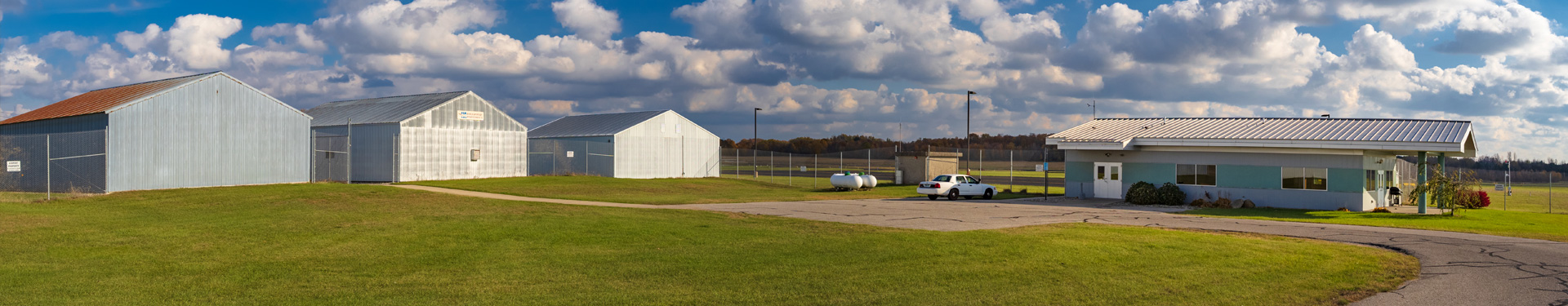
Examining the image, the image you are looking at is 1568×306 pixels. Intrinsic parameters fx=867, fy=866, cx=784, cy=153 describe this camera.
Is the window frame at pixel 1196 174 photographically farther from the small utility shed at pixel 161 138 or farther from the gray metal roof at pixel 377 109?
the small utility shed at pixel 161 138

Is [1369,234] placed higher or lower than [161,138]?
lower

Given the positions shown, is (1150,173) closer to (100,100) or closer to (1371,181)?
(1371,181)

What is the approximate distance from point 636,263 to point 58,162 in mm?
25266

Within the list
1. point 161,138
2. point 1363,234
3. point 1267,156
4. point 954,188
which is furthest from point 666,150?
point 1363,234

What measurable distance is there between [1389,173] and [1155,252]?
958 inches

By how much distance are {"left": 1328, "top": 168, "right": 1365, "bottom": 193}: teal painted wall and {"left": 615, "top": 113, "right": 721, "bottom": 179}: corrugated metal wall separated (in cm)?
3200

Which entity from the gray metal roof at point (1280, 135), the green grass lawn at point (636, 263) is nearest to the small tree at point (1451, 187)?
the gray metal roof at point (1280, 135)

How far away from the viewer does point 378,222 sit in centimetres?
1731

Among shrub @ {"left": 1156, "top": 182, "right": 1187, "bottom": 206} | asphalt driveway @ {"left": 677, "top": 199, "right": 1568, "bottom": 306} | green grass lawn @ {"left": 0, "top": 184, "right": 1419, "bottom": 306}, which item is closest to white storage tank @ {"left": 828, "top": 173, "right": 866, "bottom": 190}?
asphalt driveway @ {"left": 677, "top": 199, "right": 1568, "bottom": 306}

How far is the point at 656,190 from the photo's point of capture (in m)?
37.7

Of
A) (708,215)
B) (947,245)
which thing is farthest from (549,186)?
(947,245)

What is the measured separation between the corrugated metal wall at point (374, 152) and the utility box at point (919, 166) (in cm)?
2383

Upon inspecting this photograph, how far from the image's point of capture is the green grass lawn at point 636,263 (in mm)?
9305

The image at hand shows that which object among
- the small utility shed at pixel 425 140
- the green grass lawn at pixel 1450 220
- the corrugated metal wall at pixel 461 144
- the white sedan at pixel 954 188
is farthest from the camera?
the corrugated metal wall at pixel 461 144
